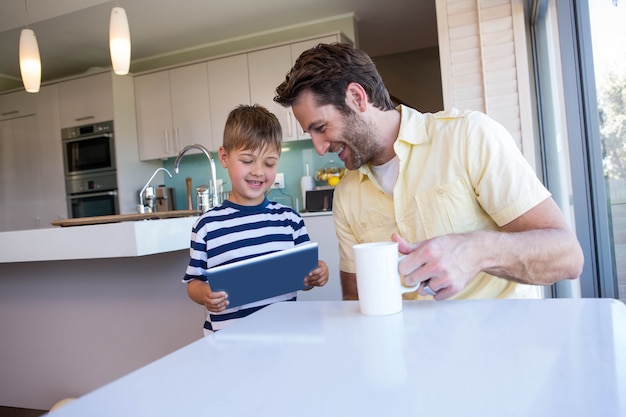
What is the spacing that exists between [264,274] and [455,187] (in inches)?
17.4

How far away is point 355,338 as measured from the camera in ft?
2.01

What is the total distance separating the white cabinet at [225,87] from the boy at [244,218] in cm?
278

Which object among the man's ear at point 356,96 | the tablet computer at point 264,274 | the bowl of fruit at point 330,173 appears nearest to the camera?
the tablet computer at point 264,274

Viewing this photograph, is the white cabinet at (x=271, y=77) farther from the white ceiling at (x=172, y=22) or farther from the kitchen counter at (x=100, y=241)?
the kitchen counter at (x=100, y=241)

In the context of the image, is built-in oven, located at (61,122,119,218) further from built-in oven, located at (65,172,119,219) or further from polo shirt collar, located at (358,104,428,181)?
polo shirt collar, located at (358,104,428,181)

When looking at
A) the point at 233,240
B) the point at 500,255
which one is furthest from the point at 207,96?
the point at 500,255

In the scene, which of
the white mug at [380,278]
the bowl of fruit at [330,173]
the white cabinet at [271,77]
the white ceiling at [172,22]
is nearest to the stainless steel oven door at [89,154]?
the white ceiling at [172,22]

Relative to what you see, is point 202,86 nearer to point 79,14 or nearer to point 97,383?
point 79,14

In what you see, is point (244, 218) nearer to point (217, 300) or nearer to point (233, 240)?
point (233, 240)

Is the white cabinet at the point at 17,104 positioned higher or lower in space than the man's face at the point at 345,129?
higher

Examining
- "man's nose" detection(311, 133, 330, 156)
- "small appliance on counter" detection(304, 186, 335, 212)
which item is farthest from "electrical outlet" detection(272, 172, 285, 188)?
"man's nose" detection(311, 133, 330, 156)

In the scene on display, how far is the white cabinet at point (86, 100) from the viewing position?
4.51m

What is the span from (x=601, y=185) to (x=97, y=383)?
2.21 meters

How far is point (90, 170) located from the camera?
4.57 meters
